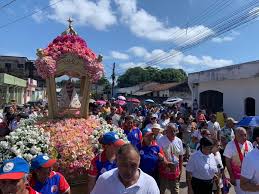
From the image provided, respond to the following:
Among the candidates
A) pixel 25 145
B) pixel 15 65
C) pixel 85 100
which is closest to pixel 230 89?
pixel 85 100

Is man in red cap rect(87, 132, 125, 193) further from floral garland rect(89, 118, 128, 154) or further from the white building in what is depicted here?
the white building

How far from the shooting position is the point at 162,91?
48750 millimetres

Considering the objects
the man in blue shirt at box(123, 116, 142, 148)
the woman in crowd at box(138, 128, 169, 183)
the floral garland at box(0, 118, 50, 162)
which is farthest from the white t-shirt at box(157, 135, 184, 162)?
the floral garland at box(0, 118, 50, 162)

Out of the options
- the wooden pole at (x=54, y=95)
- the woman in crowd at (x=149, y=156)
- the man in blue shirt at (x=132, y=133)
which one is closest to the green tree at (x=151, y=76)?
the man in blue shirt at (x=132, y=133)

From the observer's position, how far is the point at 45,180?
13.9ft

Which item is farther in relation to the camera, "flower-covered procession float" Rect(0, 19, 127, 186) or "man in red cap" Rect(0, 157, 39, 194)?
"flower-covered procession float" Rect(0, 19, 127, 186)

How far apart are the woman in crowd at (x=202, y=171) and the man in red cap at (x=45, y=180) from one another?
261cm

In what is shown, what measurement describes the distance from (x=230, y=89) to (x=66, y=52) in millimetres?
17063

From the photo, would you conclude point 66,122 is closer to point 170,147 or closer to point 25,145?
point 25,145

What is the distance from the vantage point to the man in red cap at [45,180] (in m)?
4.21

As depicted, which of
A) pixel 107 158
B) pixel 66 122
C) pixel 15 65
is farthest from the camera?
pixel 15 65

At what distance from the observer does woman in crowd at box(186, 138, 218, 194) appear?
244 inches

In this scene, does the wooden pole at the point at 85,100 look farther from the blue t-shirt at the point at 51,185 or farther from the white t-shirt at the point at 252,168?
the white t-shirt at the point at 252,168

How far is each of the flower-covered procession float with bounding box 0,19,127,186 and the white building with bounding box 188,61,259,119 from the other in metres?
14.0
